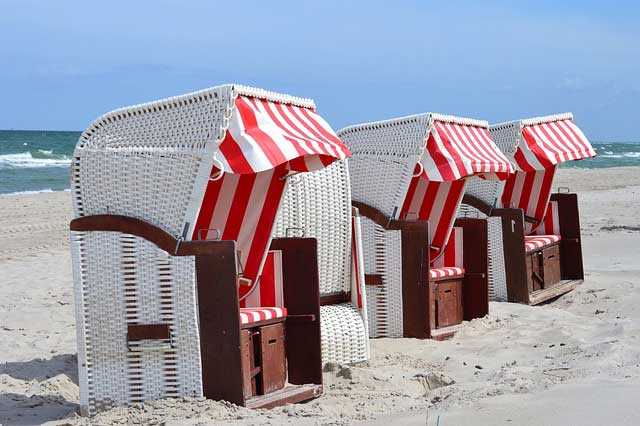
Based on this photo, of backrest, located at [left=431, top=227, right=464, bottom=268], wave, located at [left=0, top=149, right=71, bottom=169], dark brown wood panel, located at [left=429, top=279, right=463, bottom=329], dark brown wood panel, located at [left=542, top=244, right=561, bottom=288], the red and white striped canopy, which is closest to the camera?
the red and white striped canopy

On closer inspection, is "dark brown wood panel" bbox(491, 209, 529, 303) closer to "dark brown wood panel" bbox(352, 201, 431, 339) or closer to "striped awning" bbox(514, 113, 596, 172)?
"striped awning" bbox(514, 113, 596, 172)

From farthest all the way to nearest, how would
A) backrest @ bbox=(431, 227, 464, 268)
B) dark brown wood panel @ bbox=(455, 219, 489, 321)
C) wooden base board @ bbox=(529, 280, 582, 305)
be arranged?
wooden base board @ bbox=(529, 280, 582, 305), backrest @ bbox=(431, 227, 464, 268), dark brown wood panel @ bbox=(455, 219, 489, 321)

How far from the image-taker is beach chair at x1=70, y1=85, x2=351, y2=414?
4770 mm

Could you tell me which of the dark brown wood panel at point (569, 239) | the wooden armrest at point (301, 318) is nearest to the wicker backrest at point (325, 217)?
the wooden armrest at point (301, 318)

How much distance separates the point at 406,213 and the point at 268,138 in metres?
3.04

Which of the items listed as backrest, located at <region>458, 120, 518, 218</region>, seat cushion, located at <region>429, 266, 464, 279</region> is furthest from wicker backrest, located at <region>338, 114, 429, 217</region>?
backrest, located at <region>458, 120, 518, 218</region>

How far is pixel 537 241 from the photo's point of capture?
955 cm

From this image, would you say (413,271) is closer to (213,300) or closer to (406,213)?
(406,213)

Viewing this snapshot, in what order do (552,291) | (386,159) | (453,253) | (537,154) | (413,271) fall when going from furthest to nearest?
(552,291) → (537,154) → (453,253) → (386,159) → (413,271)

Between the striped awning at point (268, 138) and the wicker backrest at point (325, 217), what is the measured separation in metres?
0.71

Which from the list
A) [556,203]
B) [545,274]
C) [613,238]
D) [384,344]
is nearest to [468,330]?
[384,344]

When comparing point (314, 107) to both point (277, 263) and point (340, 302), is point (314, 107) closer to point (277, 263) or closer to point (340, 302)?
point (277, 263)

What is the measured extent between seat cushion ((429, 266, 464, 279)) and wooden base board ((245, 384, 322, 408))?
90.1 inches

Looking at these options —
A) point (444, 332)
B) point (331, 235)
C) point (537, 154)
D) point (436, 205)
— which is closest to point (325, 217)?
point (331, 235)
